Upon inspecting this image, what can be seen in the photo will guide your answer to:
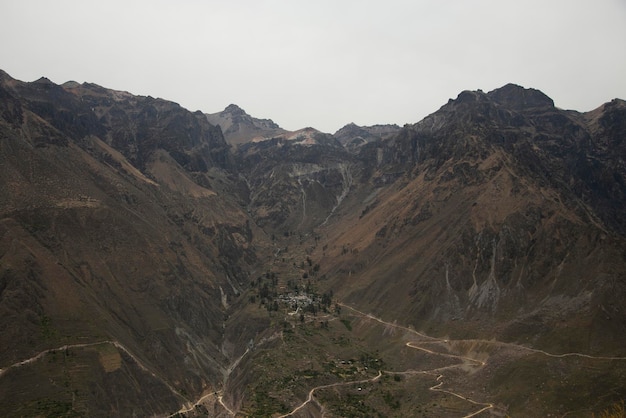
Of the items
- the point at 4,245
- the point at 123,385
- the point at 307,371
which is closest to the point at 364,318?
the point at 307,371

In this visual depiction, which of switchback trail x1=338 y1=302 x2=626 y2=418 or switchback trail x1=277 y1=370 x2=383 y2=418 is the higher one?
switchback trail x1=338 y1=302 x2=626 y2=418

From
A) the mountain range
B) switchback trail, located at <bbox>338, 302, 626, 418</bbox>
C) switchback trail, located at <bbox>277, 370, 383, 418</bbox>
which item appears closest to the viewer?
switchback trail, located at <bbox>338, 302, 626, 418</bbox>

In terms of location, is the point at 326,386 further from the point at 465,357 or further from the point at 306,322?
the point at 306,322

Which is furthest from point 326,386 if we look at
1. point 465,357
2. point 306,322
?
point 306,322

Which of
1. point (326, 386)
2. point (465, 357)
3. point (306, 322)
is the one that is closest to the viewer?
point (326, 386)

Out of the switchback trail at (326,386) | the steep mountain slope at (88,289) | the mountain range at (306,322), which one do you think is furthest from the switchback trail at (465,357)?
the steep mountain slope at (88,289)

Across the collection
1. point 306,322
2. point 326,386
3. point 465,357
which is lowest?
point 326,386

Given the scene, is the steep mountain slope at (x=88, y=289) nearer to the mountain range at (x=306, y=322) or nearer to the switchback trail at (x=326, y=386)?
the mountain range at (x=306, y=322)

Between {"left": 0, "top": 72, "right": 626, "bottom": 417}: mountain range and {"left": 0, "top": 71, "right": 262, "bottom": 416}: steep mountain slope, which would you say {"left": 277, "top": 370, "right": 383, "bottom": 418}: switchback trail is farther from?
{"left": 0, "top": 71, "right": 262, "bottom": 416}: steep mountain slope

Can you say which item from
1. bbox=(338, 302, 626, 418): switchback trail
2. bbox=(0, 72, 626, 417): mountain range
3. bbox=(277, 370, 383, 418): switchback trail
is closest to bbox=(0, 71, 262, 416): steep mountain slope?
bbox=(0, 72, 626, 417): mountain range

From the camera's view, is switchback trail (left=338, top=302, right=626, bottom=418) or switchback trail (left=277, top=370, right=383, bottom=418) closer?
switchback trail (left=338, top=302, right=626, bottom=418)

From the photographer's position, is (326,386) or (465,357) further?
(465,357)
